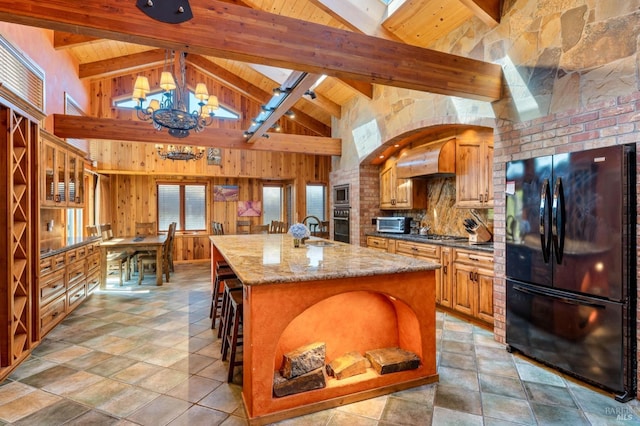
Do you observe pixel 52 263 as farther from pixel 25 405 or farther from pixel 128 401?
pixel 128 401

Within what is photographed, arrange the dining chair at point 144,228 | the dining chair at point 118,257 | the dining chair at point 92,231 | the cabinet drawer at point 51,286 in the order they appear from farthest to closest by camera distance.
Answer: the dining chair at point 144,228
the dining chair at point 118,257
the dining chair at point 92,231
the cabinet drawer at point 51,286

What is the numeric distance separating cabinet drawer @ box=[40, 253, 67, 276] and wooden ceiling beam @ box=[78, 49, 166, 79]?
4.29 m

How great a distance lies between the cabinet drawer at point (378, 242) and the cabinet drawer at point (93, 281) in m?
4.29

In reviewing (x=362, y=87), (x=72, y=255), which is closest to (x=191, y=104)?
(x=362, y=87)

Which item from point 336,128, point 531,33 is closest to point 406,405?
point 531,33

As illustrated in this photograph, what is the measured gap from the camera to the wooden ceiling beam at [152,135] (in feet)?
16.0

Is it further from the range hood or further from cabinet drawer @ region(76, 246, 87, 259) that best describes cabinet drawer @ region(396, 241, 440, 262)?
cabinet drawer @ region(76, 246, 87, 259)

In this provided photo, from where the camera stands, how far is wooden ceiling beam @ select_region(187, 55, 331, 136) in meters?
7.16

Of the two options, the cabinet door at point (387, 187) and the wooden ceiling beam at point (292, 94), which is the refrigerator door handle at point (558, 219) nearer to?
the wooden ceiling beam at point (292, 94)

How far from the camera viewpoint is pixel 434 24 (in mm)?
3916

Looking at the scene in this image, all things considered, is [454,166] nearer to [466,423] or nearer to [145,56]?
[466,423]

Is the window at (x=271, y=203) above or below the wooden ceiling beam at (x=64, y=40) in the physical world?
below

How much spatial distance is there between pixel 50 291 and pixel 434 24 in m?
5.21

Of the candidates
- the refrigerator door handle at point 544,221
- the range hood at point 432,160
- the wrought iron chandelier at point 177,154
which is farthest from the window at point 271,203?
the refrigerator door handle at point 544,221
